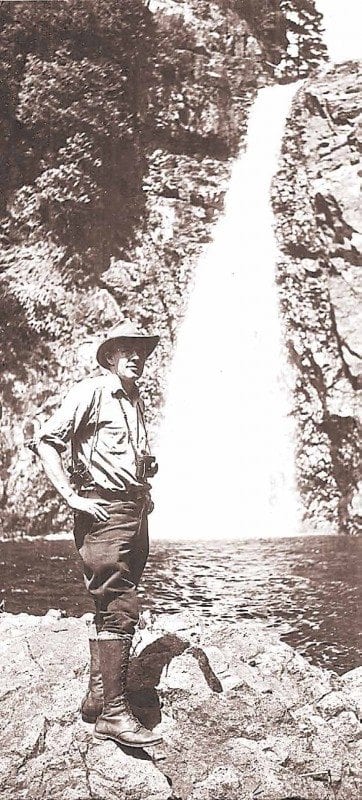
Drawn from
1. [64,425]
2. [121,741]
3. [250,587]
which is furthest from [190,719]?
[64,425]

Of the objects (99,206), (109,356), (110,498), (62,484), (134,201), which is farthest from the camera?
(134,201)

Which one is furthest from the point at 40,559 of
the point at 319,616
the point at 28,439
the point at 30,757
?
the point at 319,616

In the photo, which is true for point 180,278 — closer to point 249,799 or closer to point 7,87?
point 7,87

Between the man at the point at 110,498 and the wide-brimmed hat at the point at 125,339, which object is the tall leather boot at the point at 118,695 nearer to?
the man at the point at 110,498

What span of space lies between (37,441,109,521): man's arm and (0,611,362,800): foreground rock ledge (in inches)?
18.4

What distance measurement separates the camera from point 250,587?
8.25 ft

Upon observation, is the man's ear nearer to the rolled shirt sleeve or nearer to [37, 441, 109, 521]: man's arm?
the rolled shirt sleeve

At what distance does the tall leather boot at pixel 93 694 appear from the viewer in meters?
2.20

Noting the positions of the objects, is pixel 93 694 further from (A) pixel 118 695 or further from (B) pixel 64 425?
(B) pixel 64 425

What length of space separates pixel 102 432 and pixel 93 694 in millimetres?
682

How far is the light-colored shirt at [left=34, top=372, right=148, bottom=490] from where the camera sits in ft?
7.21

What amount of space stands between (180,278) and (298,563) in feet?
3.53

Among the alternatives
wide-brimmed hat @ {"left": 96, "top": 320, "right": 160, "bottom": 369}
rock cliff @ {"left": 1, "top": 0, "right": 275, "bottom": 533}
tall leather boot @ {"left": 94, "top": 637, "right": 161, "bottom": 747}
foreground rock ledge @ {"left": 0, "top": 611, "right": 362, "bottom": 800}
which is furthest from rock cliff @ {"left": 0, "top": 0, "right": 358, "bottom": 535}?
tall leather boot @ {"left": 94, "top": 637, "right": 161, "bottom": 747}

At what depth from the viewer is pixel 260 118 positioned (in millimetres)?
3035
